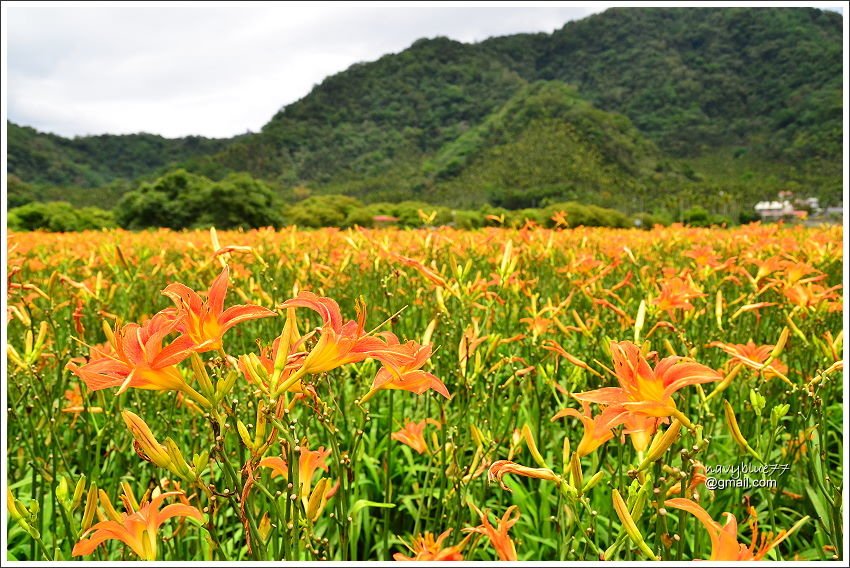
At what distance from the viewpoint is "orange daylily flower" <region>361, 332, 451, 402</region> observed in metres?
0.60

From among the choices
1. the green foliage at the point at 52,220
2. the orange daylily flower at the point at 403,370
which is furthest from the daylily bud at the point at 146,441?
the green foliage at the point at 52,220

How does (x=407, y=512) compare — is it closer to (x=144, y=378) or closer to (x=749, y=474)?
(x=749, y=474)

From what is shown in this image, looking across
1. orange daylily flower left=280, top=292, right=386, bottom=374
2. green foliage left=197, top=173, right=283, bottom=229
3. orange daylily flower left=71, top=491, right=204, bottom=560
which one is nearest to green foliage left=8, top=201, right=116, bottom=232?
green foliage left=197, top=173, right=283, bottom=229

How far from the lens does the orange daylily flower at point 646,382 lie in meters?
0.58

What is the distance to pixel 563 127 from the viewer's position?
4456cm

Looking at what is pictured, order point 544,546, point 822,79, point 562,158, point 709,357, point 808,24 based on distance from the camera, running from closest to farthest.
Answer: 1. point 544,546
2. point 709,357
3. point 562,158
4. point 822,79
5. point 808,24

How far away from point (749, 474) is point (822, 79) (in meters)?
56.4

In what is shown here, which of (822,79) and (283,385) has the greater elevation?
(822,79)

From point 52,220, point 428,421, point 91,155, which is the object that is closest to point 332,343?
point 428,421

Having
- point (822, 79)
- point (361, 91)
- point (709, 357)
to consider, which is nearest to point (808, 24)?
point (822, 79)

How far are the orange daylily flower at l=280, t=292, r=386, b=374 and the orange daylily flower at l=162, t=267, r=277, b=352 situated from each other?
59 millimetres

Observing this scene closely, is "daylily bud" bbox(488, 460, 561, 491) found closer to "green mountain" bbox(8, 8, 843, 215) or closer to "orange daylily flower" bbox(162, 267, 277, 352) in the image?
"orange daylily flower" bbox(162, 267, 277, 352)

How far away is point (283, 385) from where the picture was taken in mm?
586

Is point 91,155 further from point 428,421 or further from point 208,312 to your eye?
point 208,312
